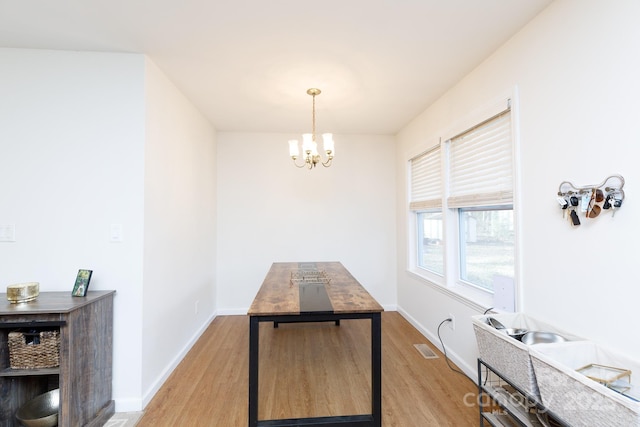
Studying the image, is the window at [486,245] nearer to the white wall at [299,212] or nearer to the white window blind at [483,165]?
the white window blind at [483,165]

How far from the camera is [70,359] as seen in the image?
1651 millimetres

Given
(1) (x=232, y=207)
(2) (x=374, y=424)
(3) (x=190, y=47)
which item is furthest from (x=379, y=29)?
(1) (x=232, y=207)

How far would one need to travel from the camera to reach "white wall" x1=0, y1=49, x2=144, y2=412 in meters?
2.01

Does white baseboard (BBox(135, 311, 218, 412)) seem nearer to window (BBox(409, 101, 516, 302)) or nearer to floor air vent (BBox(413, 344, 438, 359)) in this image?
floor air vent (BBox(413, 344, 438, 359))

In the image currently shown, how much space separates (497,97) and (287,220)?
2824 mm

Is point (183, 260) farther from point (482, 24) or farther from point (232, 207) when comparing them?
point (482, 24)

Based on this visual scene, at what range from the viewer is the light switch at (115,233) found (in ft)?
6.77

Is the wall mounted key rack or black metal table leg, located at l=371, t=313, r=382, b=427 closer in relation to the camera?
the wall mounted key rack

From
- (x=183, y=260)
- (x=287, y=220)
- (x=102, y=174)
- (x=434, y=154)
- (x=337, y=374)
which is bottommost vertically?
(x=337, y=374)

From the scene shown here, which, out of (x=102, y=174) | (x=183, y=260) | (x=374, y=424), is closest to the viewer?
(x=374, y=424)

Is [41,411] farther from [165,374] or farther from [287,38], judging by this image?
[287,38]

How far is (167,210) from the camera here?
8.22ft

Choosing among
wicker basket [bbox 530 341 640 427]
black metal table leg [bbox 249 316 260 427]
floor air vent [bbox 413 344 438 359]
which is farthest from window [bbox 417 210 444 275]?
black metal table leg [bbox 249 316 260 427]

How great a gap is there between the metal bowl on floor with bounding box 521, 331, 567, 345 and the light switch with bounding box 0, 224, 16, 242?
324 cm
